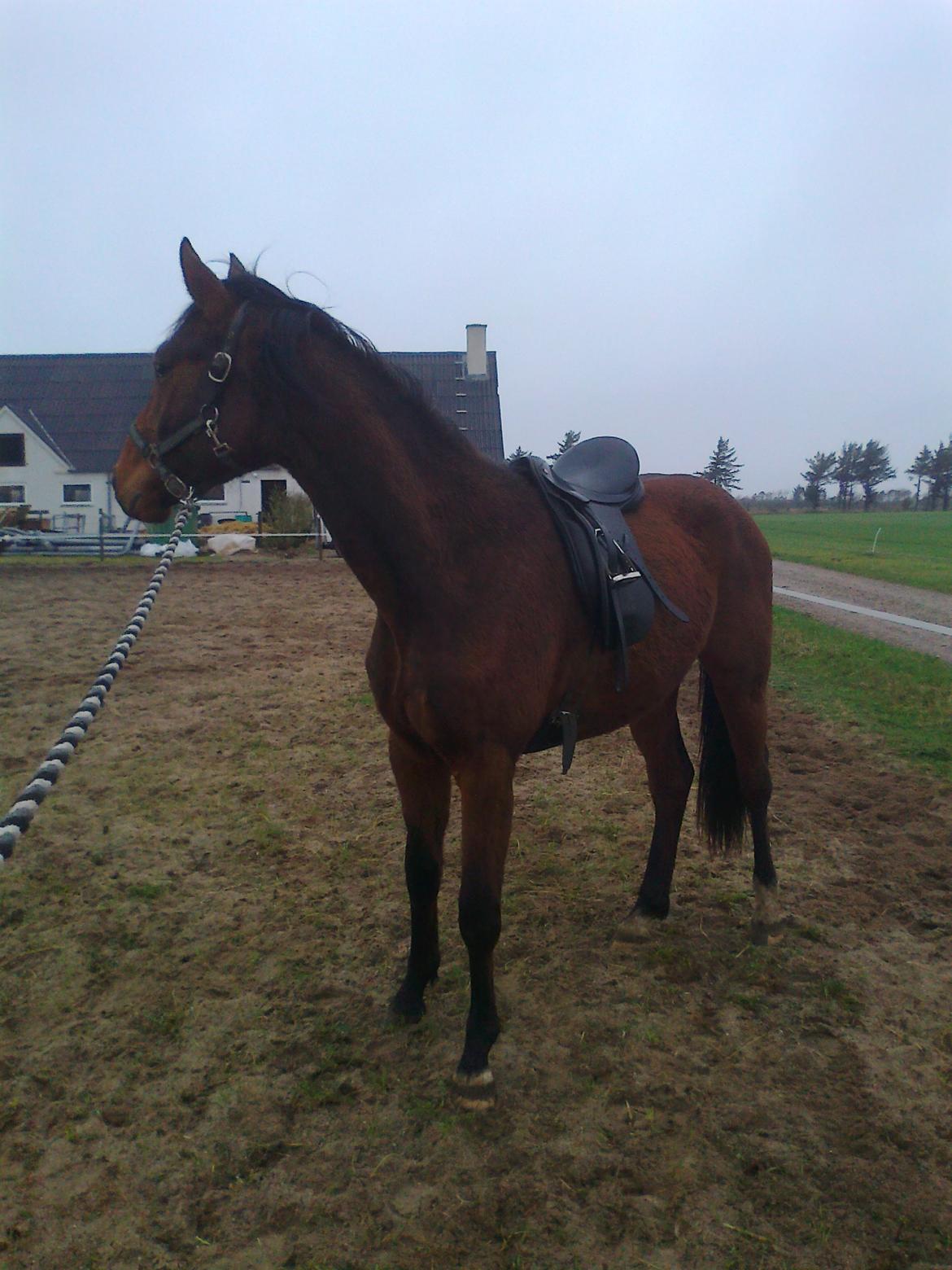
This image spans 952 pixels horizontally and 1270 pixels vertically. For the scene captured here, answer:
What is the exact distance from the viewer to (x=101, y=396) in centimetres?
2633

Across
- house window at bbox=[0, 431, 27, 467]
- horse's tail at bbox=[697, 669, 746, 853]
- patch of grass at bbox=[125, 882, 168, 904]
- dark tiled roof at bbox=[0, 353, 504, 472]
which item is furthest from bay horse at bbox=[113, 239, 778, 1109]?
house window at bbox=[0, 431, 27, 467]

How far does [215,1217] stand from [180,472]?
1892 millimetres

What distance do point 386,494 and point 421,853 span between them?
3.97 feet

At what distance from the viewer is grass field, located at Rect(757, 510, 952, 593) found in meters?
16.1

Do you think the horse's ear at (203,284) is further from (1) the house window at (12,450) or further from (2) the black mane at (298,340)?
(1) the house window at (12,450)

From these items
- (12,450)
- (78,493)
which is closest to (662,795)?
(78,493)

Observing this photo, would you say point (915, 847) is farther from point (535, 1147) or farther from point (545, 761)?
point (535, 1147)

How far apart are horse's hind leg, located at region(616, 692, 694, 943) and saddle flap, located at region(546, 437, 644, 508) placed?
0.87 metres

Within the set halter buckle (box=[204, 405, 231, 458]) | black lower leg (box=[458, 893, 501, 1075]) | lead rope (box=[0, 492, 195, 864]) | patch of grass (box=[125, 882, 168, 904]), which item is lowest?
patch of grass (box=[125, 882, 168, 904])

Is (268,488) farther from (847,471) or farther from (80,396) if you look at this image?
(847,471)

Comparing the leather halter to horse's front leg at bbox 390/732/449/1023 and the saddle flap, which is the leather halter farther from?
the saddle flap

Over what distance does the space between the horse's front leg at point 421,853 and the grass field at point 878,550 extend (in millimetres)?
13760

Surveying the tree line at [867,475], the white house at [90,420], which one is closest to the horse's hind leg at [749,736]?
the white house at [90,420]

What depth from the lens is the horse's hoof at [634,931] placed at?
3027 millimetres
